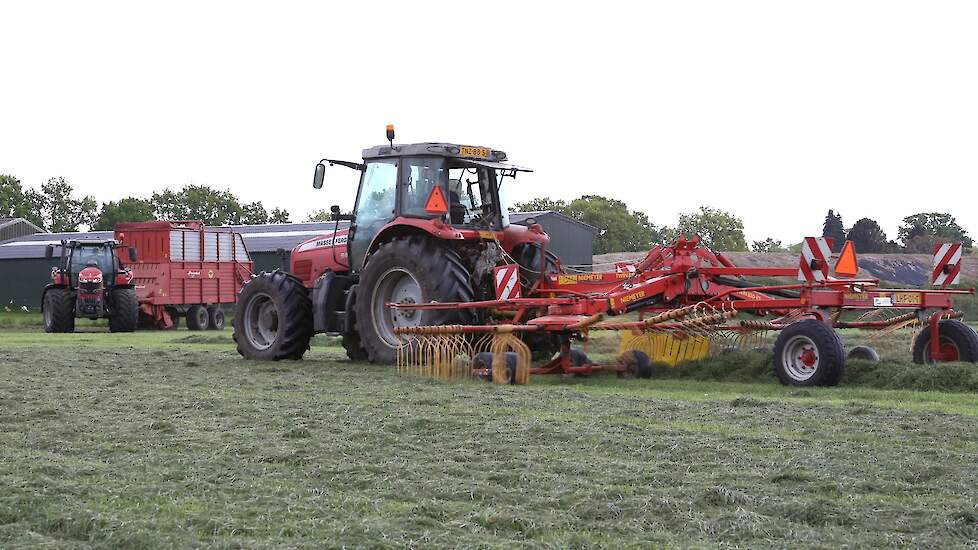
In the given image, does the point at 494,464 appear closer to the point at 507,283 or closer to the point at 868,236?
the point at 507,283

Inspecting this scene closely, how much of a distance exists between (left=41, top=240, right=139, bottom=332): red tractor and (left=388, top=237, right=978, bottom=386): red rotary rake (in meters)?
15.0

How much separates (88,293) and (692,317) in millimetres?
18085

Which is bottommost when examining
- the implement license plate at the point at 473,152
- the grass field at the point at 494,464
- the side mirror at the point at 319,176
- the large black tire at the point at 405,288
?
the grass field at the point at 494,464

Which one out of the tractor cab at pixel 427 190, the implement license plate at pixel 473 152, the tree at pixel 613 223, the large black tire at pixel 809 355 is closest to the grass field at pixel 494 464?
the large black tire at pixel 809 355

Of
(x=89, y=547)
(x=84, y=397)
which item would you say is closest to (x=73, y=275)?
(x=84, y=397)

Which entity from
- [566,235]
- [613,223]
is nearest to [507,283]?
[566,235]

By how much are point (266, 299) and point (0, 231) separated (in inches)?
1856

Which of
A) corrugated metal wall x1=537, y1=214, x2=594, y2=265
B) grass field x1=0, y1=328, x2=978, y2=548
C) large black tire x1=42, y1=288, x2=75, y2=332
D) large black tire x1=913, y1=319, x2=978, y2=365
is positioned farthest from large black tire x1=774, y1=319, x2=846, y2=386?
corrugated metal wall x1=537, y1=214, x2=594, y2=265

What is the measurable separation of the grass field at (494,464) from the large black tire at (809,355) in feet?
0.59

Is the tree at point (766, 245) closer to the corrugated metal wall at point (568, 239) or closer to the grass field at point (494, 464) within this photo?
the corrugated metal wall at point (568, 239)

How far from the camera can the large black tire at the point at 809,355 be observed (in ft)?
32.9

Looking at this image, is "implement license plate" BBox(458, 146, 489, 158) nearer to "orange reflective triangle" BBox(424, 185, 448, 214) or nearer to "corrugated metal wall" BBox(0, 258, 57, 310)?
"orange reflective triangle" BBox(424, 185, 448, 214)

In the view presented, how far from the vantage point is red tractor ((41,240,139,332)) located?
→ 1016 inches

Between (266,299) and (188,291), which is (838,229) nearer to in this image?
(188,291)
